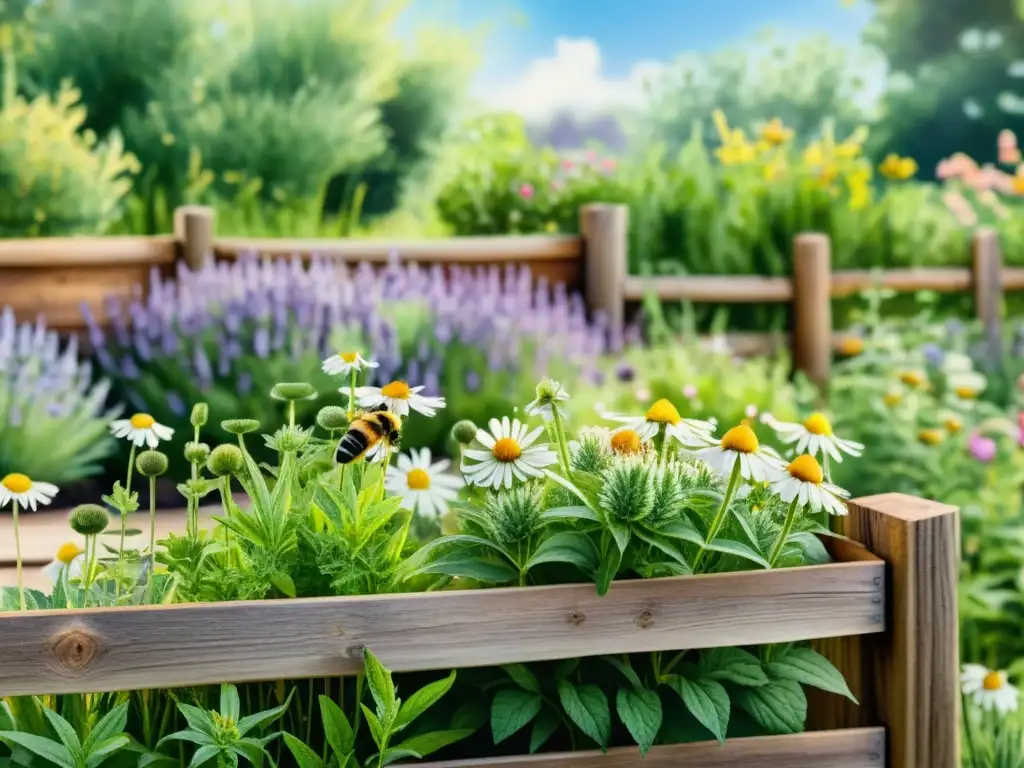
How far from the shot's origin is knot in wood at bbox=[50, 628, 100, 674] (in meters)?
1.47

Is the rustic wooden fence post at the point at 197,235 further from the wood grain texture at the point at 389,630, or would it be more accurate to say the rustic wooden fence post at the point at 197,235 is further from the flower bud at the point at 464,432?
the wood grain texture at the point at 389,630

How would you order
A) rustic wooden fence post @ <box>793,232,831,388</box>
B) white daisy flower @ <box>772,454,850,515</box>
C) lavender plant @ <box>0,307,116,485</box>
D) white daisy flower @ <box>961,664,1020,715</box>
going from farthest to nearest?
rustic wooden fence post @ <box>793,232,831,388</box> → lavender plant @ <box>0,307,116,485</box> → white daisy flower @ <box>961,664,1020,715</box> → white daisy flower @ <box>772,454,850,515</box>

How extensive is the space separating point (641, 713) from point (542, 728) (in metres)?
0.14

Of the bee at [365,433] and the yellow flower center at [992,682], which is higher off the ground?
the bee at [365,433]

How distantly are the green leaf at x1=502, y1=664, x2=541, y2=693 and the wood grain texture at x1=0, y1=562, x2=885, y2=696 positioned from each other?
0.17 feet

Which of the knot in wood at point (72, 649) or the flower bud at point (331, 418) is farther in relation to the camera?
the flower bud at point (331, 418)

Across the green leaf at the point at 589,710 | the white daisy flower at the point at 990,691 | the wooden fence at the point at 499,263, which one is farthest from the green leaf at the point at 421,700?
the wooden fence at the point at 499,263

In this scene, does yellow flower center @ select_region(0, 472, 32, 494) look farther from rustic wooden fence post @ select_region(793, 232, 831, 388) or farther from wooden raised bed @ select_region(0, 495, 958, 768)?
rustic wooden fence post @ select_region(793, 232, 831, 388)

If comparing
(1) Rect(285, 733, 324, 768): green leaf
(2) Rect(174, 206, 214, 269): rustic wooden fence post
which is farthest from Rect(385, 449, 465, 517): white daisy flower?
(2) Rect(174, 206, 214, 269): rustic wooden fence post

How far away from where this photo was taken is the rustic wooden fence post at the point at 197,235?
5066 millimetres

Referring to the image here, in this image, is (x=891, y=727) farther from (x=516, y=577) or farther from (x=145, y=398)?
(x=145, y=398)

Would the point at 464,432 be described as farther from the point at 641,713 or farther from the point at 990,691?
the point at 990,691

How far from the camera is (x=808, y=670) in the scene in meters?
1.67

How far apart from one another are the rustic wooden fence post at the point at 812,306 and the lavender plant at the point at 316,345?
148 cm
